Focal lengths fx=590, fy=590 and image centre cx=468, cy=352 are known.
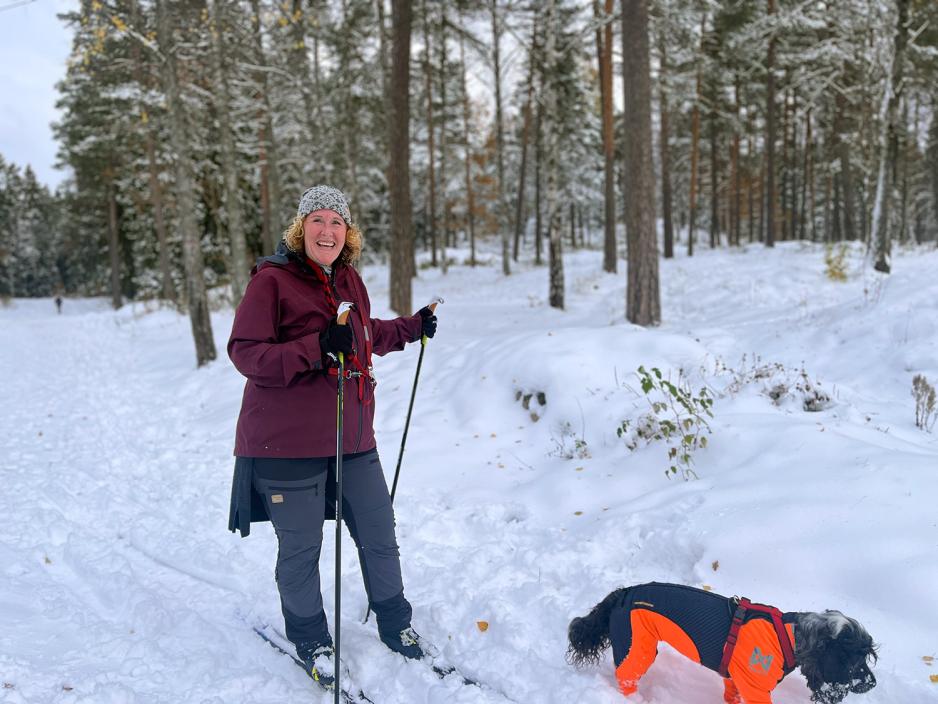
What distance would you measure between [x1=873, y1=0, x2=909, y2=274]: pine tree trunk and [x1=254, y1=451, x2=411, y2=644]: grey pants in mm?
14183

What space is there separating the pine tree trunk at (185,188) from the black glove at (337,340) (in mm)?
9680

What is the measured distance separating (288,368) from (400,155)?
8911 millimetres

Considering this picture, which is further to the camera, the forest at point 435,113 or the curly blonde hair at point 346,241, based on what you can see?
the forest at point 435,113

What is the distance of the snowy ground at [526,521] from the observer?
2.93 metres

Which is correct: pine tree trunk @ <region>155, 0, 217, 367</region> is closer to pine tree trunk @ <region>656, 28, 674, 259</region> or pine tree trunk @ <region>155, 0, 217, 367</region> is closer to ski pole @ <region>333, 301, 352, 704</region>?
ski pole @ <region>333, 301, 352, 704</region>

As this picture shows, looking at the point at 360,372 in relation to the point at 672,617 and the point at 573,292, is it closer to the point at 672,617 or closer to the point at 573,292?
the point at 672,617


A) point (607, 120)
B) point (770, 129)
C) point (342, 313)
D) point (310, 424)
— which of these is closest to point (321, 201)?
point (342, 313)

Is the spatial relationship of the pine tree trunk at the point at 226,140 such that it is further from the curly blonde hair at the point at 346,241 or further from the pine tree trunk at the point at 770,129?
the pine tree trunk at the point at 770,129

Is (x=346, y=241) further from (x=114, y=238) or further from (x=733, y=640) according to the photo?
(x=114, y=238)

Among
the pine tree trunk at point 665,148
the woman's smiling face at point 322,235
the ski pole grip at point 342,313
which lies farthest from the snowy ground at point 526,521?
the pine tree trunk at point 665,148

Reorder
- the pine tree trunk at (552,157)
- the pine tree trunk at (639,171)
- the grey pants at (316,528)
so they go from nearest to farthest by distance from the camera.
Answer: the grey pants at (316,528) → the pine tree trunk at (639,171) → the pine tree trunk at (552,157)

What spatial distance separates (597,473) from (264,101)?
16.7 meters

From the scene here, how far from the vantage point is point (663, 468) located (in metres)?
4.71

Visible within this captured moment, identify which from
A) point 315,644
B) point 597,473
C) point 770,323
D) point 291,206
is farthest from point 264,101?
point 315,644
